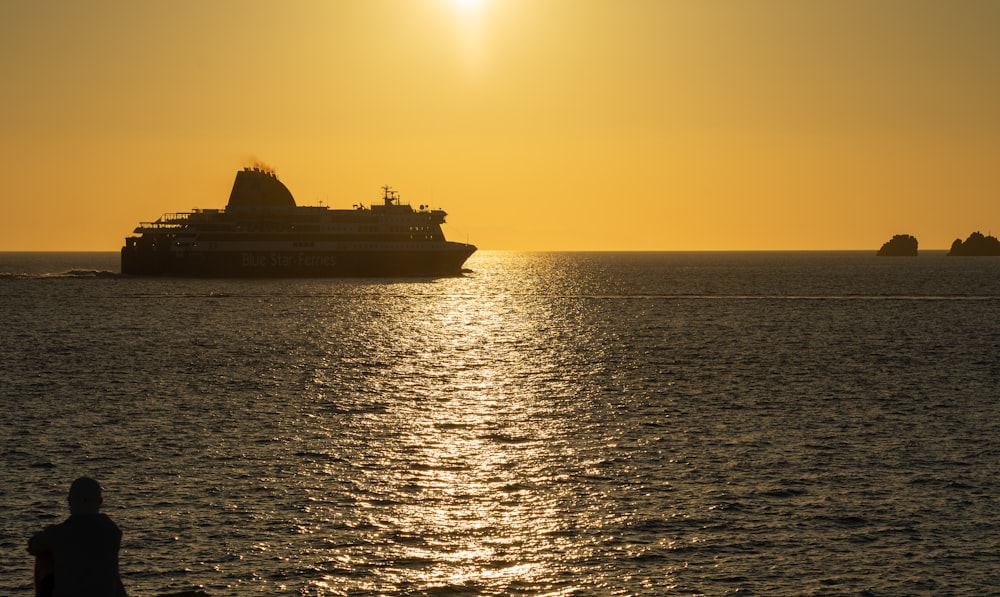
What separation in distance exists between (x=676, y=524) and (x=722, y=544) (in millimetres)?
2011

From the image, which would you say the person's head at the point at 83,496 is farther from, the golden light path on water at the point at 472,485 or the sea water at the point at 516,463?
the golden light path on water at the point at 472,485

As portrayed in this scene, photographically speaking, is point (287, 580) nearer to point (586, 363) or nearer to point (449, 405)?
point (449, 405)

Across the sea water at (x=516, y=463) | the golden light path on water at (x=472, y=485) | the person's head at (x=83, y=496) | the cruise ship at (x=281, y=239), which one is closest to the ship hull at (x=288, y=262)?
the cruise ship at (x=281, y=239)

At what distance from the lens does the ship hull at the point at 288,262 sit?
7057 inches

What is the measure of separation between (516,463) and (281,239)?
152247mm

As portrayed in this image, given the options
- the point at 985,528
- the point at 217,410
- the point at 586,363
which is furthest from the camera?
the point at 586,363

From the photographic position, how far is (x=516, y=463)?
35469mm

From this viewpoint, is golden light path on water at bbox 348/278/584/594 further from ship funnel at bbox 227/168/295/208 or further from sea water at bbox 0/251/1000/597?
ship funnel at bbox 227/168/295/208

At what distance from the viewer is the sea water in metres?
23.7

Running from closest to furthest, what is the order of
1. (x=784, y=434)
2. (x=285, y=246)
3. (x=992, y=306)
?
(x=784, y=434), (x=992, y=306), (x=285, y=246)

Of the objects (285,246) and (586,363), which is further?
(285,246)

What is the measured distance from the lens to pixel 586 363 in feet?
241

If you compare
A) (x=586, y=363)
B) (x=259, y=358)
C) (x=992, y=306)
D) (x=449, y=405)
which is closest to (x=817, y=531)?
A: (x=449, y=405)

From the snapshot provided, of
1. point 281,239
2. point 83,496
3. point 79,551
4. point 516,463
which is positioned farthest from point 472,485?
point 281,239
